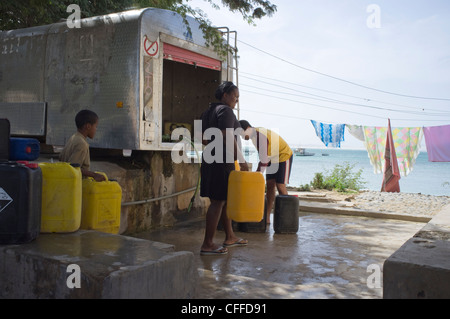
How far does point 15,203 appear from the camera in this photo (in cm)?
265

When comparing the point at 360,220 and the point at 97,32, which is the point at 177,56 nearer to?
the point at 97,32

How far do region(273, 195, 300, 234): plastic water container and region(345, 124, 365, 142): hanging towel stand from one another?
32.6ft

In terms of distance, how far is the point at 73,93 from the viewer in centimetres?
550

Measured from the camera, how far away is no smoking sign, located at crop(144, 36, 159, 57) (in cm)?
505

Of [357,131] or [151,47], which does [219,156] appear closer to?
[151,47]

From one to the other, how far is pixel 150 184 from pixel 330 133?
11257 millimetres

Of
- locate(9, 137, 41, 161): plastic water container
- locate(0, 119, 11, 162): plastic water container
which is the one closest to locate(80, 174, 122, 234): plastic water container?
locate(9, 137, 41, 161): plastic water container

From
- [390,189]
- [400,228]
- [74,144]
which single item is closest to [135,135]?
[74,144]

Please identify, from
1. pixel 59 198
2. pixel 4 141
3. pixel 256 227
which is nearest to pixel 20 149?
pixel 4 141

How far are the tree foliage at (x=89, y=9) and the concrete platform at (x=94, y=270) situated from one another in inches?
158
